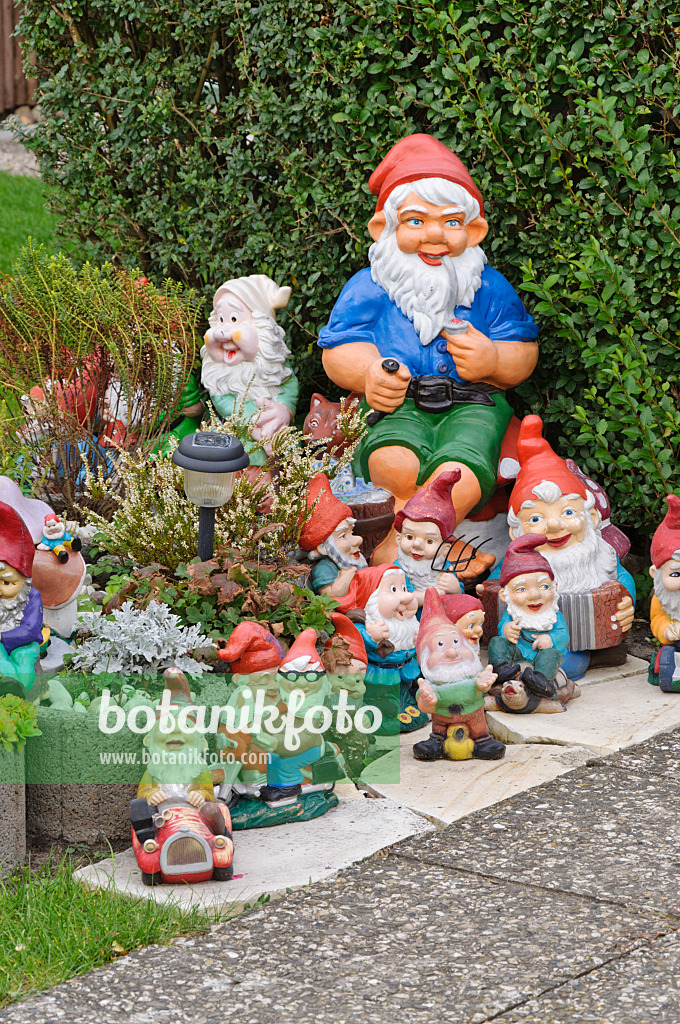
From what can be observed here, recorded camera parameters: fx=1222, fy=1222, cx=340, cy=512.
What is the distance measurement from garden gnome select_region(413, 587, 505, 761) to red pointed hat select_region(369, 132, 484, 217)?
2.14 m

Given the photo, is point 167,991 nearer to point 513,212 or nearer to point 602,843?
point 602,843

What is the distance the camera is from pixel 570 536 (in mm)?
5078

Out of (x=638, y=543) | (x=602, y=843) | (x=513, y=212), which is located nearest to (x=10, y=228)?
(x=513, y=212)

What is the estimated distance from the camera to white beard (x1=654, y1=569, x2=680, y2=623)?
15.8ft

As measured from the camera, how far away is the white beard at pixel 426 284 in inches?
220

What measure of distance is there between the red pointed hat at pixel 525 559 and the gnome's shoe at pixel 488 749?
2.16ft

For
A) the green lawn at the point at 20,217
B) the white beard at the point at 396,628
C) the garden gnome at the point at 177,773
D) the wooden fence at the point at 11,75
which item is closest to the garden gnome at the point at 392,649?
the white beard at the point at 396,628

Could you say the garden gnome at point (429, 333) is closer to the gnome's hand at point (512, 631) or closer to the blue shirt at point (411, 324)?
the blue shirt at point (411, 324)

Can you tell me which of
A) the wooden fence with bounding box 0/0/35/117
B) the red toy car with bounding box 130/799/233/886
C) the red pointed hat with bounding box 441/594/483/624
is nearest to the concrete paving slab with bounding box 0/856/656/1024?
the red toy car with bounding box 130/799/233/886

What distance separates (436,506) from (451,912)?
1941mm

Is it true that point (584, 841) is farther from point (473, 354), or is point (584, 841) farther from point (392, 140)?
point (392, 140)

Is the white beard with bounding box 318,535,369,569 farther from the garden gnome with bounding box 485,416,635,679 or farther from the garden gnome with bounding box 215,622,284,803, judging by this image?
the garden gnome with bounding box 215,622,284,803

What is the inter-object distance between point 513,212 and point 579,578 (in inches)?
74.4

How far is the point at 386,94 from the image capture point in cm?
611
